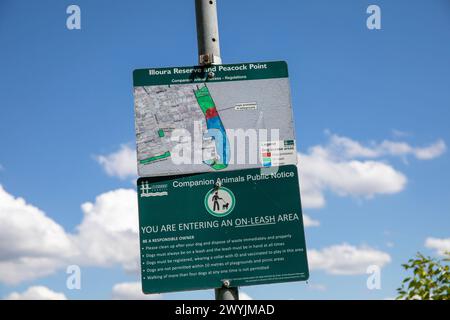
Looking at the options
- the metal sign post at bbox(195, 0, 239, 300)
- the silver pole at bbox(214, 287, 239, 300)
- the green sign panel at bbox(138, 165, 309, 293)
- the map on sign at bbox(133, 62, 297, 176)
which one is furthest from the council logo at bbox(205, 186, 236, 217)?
the metal sign post at bbox(195, 0, 239, 300)

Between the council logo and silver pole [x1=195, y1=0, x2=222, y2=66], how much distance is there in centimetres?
103

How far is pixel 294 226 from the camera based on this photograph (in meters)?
3.85

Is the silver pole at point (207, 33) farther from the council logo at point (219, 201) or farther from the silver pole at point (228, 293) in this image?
the silver pole at point (228, 293)

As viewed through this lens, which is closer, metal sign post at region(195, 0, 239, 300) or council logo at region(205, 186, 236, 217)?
council logo at region(205, 186, 236, 217)

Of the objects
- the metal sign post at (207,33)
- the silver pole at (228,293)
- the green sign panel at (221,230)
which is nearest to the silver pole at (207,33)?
the metal sign post at (207,33)

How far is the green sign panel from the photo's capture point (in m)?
3.73

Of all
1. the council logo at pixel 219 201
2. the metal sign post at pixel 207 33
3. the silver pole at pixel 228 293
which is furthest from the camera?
the metal sign post at pixel 207 33

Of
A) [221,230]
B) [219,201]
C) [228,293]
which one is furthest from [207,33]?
[228,293]

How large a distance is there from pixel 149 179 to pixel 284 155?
1.04m

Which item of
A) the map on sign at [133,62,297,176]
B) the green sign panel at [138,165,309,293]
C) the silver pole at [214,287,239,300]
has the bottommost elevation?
the silver pole at [214,287,239,300]

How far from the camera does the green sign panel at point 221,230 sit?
3.73 meters

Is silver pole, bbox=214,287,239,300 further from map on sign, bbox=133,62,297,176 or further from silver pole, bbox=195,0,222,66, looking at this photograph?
silver pole, bbox=195,0,222,66
